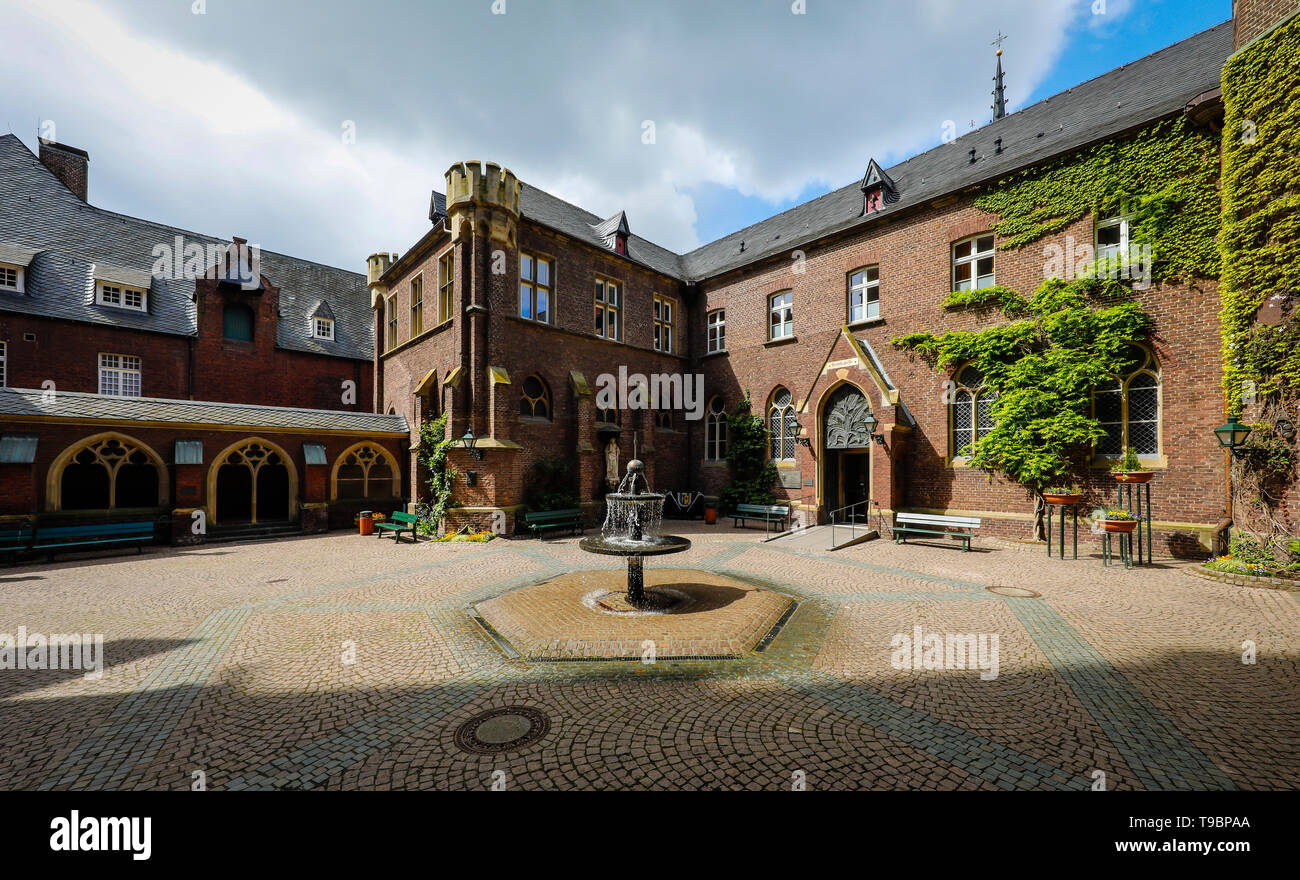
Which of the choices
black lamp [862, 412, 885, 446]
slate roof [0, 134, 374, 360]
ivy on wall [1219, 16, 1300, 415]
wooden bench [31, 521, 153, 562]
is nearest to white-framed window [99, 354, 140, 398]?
slate roof [0, 134, 374, 360]

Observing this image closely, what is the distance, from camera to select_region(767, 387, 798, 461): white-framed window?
17812mm

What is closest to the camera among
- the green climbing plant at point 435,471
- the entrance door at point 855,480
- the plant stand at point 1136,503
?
the plant stand at point 1136,503

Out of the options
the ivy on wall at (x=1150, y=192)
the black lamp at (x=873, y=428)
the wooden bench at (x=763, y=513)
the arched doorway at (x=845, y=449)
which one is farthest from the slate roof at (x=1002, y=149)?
the wooden bench at (x=763, y=513)

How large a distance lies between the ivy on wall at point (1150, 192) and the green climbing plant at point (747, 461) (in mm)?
9848

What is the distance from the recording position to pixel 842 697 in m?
4.39

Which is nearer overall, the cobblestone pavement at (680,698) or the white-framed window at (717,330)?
the cobblestone pavement at (680,698)

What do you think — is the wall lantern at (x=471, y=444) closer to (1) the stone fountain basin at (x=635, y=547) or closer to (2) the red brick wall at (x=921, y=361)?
(1) the stone fountain basin at (x=635, y=547)

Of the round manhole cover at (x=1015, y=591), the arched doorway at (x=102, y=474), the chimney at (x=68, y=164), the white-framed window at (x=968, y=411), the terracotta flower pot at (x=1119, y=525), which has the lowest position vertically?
the round manhole cover at (x=1015, y=591)

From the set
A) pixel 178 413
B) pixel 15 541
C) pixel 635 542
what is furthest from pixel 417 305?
pixel 635 542

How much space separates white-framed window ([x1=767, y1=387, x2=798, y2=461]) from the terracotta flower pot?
8898 mm

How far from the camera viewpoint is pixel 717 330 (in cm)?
2094

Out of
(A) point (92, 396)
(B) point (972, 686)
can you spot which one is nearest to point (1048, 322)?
(B) point (972, 686)

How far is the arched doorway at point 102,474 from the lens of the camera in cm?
1286

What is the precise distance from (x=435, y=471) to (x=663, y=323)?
11268mm
